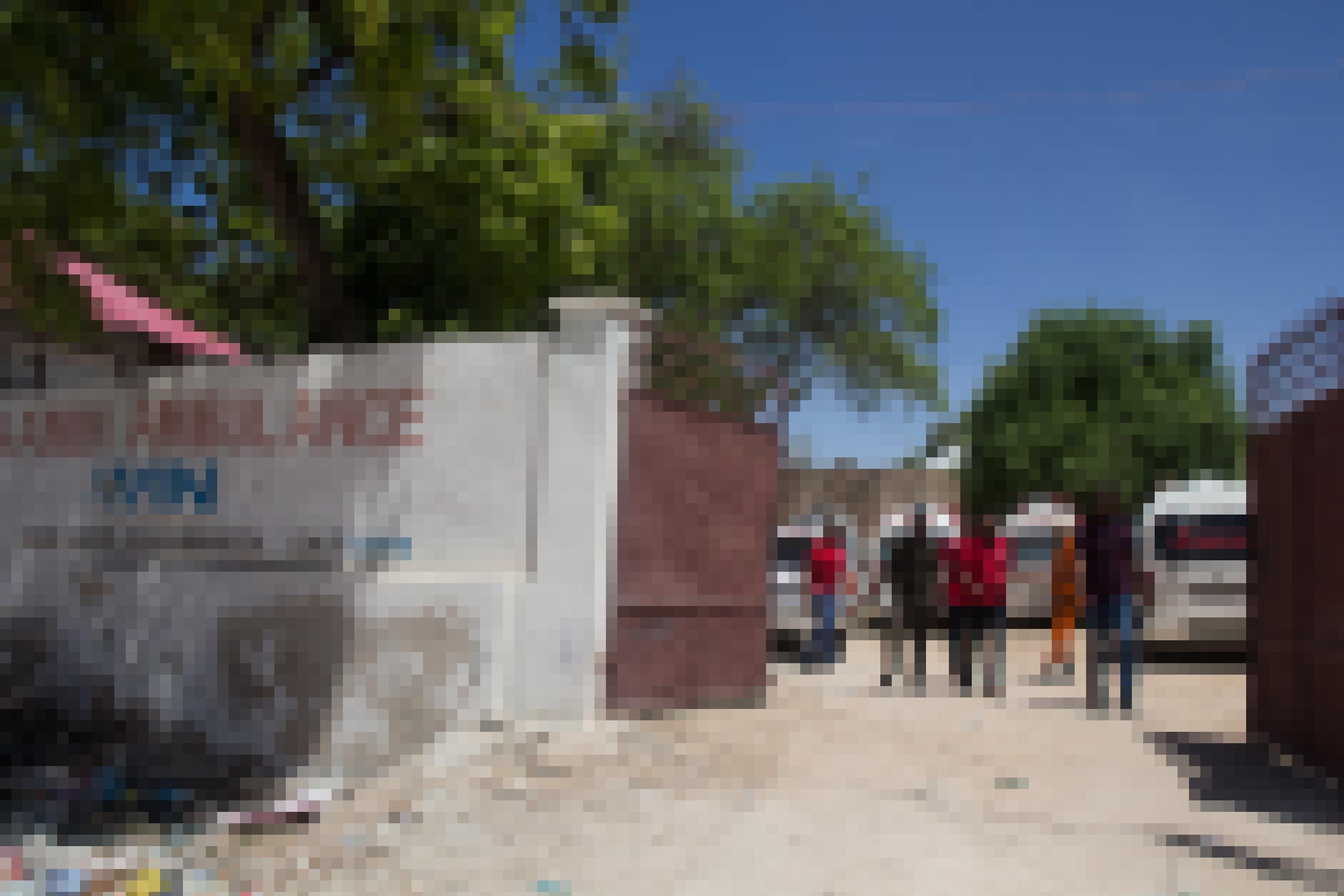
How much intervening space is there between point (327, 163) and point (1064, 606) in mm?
8481

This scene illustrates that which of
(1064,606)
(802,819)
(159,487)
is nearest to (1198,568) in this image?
(1064,606)

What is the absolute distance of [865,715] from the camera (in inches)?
333

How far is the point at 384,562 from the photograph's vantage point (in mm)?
6961

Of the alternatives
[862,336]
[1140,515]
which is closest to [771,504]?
[1140,515]

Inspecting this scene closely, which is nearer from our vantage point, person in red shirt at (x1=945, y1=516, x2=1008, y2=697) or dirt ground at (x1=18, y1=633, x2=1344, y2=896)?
dirt ground at (x1=18, y1=633, x2=1344, y2=896)

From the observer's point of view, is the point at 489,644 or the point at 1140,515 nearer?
the point at 489,644

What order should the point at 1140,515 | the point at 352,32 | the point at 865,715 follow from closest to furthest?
the point at 352,32, the point at 865,715, the point at 1140,515

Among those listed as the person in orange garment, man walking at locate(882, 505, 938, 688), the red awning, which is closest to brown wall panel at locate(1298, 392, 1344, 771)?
man walking at locate(882, 505, 938, 688)

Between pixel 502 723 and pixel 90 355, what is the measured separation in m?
4.69

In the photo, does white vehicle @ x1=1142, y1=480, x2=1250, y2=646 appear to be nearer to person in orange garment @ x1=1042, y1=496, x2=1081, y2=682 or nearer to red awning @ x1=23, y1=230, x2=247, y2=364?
person in orange garment @ x1=1042, y1=496, x2=1081, y2=682

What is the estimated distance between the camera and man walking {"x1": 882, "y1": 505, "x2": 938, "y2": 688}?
34.9ft

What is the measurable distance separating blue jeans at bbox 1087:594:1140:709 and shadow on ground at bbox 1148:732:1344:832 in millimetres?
1049

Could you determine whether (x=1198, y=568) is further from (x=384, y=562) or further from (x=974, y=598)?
(x=384, y=562)

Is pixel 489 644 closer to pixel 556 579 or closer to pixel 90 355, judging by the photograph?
pixel 556 579
